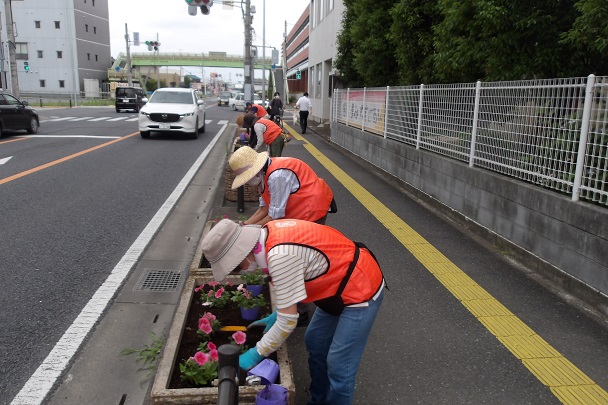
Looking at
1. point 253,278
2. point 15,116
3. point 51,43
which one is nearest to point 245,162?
point 253,278

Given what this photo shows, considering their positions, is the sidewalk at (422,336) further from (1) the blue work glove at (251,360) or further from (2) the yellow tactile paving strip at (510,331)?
(1) the blue work glove at (251,360)

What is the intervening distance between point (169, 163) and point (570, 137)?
8.85m

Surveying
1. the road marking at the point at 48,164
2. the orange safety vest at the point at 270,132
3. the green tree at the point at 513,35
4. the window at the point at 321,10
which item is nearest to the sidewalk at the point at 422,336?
the orange safety vest at the point at 270,132

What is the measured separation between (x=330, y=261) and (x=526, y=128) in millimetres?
4422

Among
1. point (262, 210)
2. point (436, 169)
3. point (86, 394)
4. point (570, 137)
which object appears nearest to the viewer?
point (86, 394)

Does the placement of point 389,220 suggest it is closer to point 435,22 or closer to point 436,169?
point 436,169

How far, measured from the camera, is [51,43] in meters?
57.2

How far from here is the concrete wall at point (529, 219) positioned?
425 cm

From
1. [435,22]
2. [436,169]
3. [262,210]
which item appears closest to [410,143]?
[436,169]

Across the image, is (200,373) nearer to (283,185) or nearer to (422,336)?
(283,185)

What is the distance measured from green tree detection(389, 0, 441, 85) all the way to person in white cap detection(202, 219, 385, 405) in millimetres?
8920

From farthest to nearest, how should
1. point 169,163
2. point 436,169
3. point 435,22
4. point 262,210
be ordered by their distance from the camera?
1. point 169,163
2. point 435,22
3. point 436,169
4. point 262,210

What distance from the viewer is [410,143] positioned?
9.82m

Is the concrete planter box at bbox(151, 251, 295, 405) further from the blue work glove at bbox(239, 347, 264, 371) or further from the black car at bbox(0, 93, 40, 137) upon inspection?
the black car at bbox(0, 93, 40, 137)
